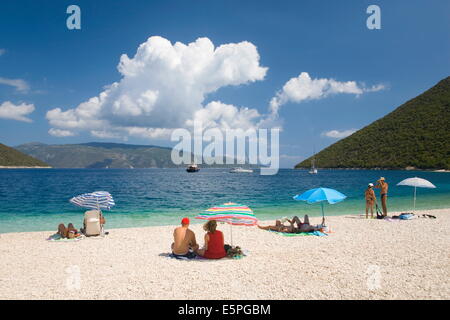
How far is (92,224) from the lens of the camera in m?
13.6

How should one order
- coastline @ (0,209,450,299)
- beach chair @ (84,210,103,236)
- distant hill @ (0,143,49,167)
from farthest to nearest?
1. distant hill @ (0,143,49,167)
2. beach chair @ (84,210,103,236)
3. coastline @ (0,209,450,299)

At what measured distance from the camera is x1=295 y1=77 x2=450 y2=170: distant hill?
104 m

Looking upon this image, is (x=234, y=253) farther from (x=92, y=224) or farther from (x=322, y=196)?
(x=92, y=224)

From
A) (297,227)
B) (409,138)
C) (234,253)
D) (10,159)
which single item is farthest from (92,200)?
(10,159)

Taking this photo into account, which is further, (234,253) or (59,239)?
(59,239)

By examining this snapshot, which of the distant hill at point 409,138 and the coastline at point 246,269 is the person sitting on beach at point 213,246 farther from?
the distant hill at point 409,138

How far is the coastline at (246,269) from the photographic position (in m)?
6.32

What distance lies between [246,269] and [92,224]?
861 centimetres

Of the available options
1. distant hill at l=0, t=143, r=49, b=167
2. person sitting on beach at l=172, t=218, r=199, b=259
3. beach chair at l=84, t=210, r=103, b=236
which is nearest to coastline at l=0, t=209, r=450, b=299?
person sitting on beach at l=172, t=218, r=199, b=259

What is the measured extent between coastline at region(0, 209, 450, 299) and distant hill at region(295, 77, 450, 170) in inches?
4345

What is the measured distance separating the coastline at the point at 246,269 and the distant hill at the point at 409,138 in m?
110

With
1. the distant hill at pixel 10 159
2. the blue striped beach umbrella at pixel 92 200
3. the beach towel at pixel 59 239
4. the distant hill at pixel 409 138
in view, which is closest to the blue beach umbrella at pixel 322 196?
the blue striped beach umbrella at pixel 92 200

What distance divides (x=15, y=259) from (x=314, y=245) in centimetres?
1034

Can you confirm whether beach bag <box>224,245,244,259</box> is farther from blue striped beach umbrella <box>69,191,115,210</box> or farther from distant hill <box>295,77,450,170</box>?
distant hill <box>295,77,450,170</box>
